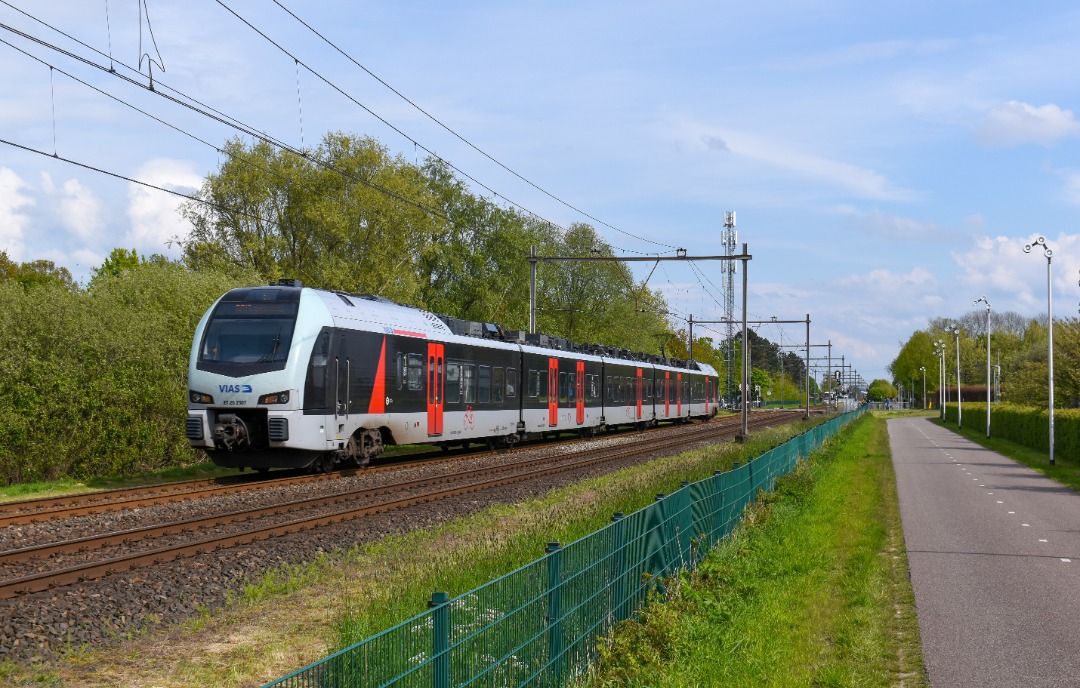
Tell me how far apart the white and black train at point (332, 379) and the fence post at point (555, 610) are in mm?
12896

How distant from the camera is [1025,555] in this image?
Result: 13.3 m

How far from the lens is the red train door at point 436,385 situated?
78.2 feet

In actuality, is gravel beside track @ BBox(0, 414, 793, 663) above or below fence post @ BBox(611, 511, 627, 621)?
below

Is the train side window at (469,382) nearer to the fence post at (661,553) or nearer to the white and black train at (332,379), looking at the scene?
the white and black train at (332,379)

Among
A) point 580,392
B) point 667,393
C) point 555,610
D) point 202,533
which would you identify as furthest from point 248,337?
point 667,393

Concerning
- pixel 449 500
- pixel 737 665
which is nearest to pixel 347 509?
pixel 449 500

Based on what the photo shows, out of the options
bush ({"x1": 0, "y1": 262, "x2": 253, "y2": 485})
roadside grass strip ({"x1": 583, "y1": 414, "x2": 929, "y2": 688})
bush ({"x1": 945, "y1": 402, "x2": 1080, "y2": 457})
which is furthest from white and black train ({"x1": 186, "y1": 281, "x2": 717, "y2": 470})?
bush ({"x1": 945, "y1": 402, "x2": 1080, "y2": 457})

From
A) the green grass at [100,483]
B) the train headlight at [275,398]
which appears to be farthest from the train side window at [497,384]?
the train headlight at [275,398]

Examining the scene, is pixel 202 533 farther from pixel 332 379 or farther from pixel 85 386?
pixel 85 386

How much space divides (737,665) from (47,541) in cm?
856

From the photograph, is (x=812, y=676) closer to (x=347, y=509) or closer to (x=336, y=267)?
(x=347, y=509)

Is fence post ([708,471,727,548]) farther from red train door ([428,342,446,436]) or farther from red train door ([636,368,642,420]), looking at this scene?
red train door ([636,368,642,420])

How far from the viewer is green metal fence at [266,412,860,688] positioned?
4.50m

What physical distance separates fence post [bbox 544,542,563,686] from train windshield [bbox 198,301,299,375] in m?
13.1
